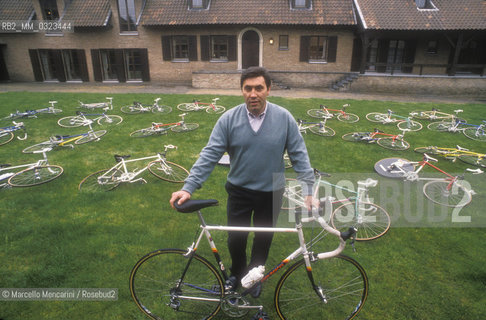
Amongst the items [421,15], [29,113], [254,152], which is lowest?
[29,113]

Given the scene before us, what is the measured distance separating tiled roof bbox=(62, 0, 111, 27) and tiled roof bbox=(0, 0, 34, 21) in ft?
11.7

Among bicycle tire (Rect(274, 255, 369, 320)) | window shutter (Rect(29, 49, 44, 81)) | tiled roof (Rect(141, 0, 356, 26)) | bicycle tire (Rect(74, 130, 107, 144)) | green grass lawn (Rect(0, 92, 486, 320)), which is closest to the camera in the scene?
bicycle tire (Rect(274, 255, 369, 320))

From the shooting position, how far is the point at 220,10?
20.6 metres

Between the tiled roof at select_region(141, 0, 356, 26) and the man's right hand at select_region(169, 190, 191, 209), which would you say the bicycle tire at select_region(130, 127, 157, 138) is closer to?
the man's right hand at select_region(169, 190, 191, 209)

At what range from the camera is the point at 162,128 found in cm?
1038

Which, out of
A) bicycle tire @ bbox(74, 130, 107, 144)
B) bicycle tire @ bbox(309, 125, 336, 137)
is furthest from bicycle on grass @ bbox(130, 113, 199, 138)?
bicycle tire @ bbox(309, 125, 336, 137)

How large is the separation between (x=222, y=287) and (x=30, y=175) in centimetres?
616

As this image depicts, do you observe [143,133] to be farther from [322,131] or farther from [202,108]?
[322,131]

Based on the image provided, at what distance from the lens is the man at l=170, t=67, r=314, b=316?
2.95m

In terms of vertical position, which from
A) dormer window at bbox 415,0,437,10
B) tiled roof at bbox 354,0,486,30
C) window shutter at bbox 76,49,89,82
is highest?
dormer window at bbox 415,0,437,10

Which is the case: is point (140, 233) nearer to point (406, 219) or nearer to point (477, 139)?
point (406, 219)

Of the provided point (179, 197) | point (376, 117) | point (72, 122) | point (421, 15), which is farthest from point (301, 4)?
point (179, 197)

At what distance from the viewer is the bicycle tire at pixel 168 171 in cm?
692

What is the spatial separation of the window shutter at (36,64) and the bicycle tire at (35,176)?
19883 mm
